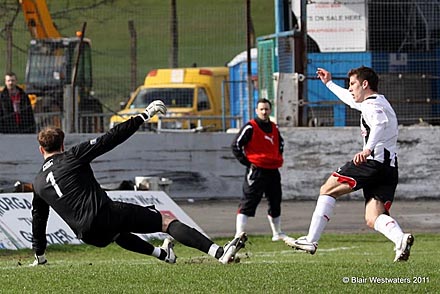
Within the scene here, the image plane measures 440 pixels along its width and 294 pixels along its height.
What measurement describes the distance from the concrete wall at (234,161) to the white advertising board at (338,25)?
191 cm

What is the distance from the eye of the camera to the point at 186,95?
27688 millimetres

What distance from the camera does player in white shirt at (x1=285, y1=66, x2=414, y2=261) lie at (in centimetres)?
1046

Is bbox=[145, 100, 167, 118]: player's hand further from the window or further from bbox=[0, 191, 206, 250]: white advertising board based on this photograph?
the window

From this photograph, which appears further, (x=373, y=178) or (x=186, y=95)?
(x=186, y=95)

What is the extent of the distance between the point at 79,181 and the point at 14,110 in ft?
36.9

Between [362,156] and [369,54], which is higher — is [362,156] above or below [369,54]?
below

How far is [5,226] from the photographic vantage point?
14609mm

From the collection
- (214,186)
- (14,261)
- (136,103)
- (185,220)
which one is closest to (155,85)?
(136,103)

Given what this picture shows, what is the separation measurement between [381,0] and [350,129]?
7.98 ft

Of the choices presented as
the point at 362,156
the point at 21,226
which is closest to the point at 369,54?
the point at 21,226

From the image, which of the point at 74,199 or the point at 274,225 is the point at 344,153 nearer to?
the point at 274,225

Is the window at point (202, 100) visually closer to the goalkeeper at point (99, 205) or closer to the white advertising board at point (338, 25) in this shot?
the white advertising board at point (338, 25)

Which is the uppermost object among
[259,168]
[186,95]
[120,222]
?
[186,95]

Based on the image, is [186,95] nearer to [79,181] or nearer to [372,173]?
[372,173]
